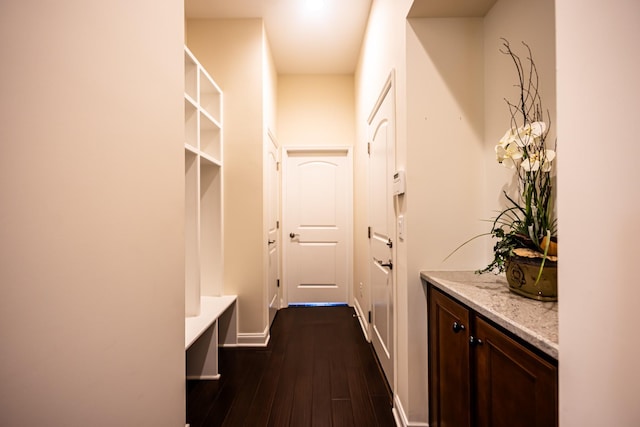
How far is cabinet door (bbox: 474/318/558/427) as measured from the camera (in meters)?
0.69

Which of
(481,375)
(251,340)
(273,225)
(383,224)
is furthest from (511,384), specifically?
(273,225)

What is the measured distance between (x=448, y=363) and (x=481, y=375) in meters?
0.25

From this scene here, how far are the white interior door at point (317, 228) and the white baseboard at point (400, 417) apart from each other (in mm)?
2132

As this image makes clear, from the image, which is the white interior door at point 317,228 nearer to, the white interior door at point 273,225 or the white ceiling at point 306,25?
the white interior door at point 273,225

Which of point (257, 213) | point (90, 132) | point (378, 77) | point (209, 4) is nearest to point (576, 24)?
point (90, 132)

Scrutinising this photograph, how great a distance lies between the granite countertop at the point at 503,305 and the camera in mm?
695

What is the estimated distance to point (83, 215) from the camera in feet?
2.40

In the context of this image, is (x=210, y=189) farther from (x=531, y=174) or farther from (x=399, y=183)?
(x=531, y=174)

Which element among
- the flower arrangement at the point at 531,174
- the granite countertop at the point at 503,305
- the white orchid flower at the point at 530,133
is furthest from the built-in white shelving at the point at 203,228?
the white orchid flower at the point at 530,133

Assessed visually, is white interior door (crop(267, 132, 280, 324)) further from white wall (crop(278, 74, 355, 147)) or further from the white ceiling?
the white ceiling

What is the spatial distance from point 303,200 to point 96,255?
10.2 ft

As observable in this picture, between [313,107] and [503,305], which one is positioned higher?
[313,107]

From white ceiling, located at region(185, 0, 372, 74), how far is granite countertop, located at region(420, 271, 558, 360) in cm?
249

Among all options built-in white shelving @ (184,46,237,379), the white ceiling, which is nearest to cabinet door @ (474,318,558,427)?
built-in white shelving @ (184,46,237,379)
